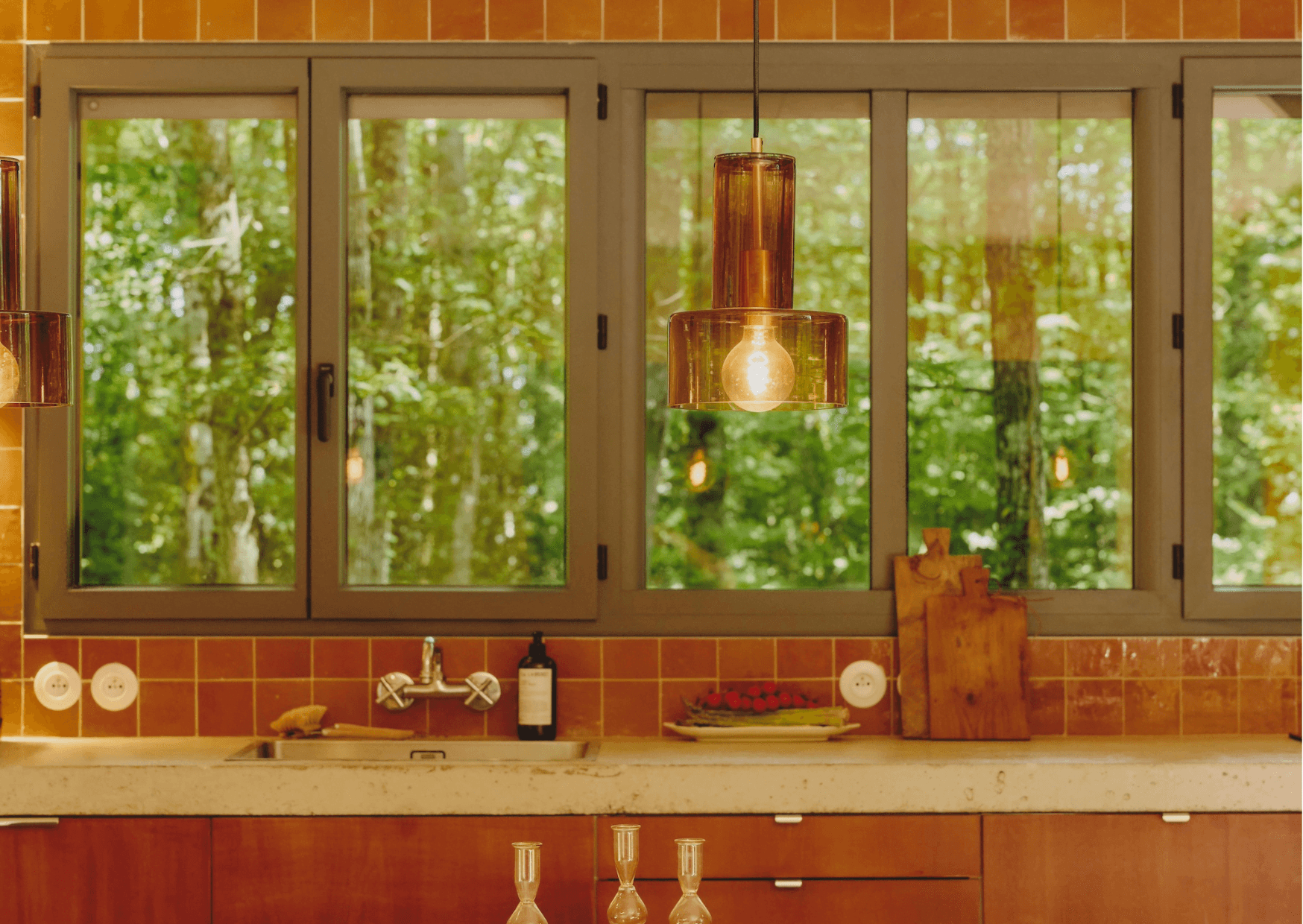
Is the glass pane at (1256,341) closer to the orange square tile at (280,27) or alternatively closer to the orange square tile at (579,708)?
the orange square tile at (579,708)

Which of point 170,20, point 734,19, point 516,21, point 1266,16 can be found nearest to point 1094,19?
point 1266,16

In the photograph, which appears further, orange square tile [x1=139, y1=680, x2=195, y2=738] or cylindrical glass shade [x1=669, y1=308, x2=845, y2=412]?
orange square tile [x1=139, y1=680, x2=195, y2=738]

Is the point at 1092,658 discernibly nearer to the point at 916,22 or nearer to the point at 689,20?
the point at 916,22

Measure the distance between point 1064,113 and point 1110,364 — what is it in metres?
0.67

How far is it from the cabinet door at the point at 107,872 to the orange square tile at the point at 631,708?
98 cm

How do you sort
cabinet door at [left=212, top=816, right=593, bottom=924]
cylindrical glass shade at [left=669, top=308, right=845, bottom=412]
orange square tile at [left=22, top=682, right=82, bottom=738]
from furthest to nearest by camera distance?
1. orange square tile at [left=22, top=682, right=82, bottom=738]
2. cabinet door at [left=212, top=816, right=593, bottom=924]
3. cylindrical glass shade at [left=669, top=308, right=845, bottom=412]

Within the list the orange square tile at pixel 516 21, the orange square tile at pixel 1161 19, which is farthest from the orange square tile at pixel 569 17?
the orange square tile at pixel 1161 19

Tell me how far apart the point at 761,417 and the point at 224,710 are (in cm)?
158

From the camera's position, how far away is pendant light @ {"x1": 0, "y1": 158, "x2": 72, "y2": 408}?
1.46m

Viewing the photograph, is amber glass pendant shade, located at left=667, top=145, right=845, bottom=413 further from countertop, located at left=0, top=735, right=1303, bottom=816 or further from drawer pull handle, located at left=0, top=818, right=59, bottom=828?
drawer pull handle, located at left=0, top=818, right=59, bottom=828

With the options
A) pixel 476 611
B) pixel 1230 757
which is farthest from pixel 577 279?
pixel 1230 757

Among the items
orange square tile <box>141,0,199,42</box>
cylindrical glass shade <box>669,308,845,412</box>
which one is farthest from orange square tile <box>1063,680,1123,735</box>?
orange square tile <box>141,0,199,42</box>

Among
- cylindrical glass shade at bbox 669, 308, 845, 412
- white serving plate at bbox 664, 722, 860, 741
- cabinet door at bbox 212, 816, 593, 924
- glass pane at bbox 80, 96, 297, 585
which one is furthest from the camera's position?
glass pane at bbox 80, 96, 297, 585

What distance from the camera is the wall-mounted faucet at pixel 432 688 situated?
2.86 meters
